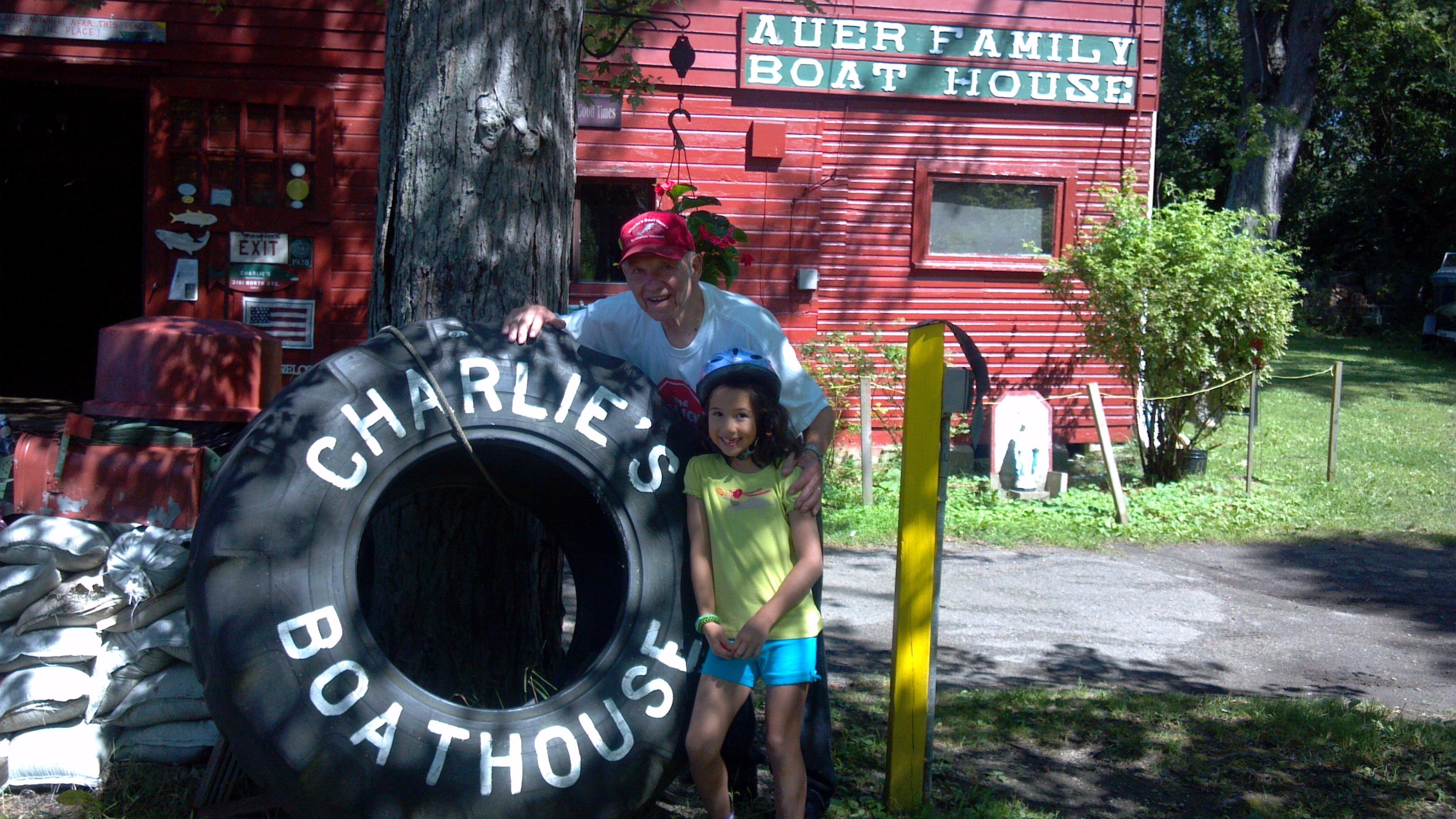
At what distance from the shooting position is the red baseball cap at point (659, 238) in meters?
3.12

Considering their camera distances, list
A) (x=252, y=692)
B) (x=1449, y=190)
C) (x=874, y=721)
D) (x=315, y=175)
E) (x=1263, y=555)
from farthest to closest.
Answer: (x=1449, y=190)
(x=315, y=175)
(x=1263, y=555)
(x=874, y=721)
(x=252, y=692)

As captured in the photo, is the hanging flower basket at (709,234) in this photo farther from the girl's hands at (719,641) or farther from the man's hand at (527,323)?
the girl's hands at (719,641)

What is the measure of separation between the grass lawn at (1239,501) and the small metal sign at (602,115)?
354 cm

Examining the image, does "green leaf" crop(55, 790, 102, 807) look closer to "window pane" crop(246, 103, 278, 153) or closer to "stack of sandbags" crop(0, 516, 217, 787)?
"stack of sandbags" crop(0, 516, 217, 787)

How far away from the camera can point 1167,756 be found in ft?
13.0

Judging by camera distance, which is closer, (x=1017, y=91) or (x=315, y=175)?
(x=315, y=175)

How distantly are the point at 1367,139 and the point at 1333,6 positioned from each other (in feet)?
63.3

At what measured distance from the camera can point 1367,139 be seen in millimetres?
32844

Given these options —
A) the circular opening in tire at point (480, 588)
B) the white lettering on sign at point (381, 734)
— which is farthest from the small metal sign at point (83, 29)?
the white lettering on sign at point (381, 734)

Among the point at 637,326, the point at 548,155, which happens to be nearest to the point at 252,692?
the point at 637,326

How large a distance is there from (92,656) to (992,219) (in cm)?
908

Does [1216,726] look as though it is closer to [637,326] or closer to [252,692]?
[637,326]

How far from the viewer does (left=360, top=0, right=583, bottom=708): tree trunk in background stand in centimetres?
348

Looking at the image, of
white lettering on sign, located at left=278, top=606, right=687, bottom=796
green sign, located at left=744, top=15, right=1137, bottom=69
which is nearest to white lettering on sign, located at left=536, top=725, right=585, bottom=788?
white lettering on sign, located at left=278, top=606, right=687, bottom=796
